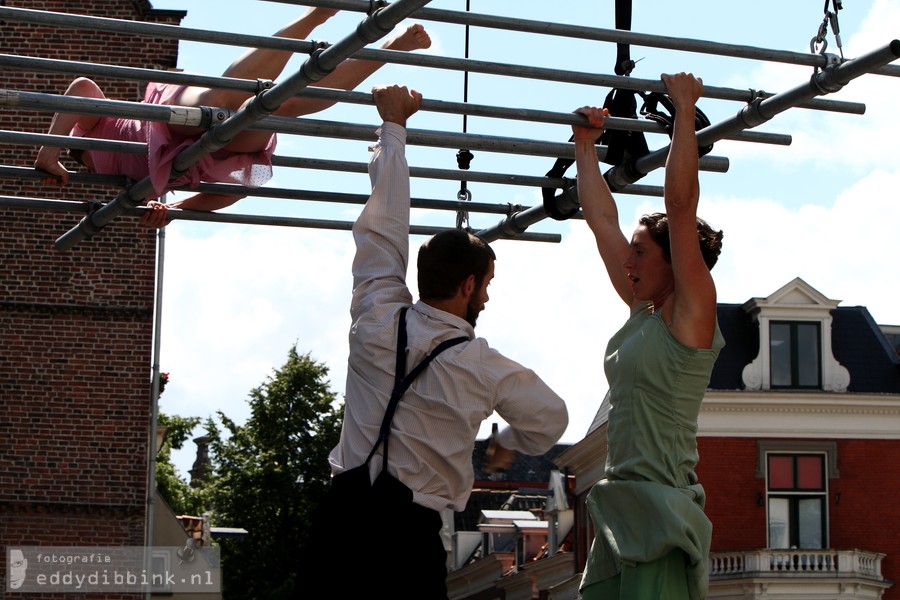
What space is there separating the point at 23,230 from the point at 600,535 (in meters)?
14.5

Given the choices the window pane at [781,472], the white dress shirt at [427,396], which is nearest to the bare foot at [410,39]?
the white dress shirt at [427,396]

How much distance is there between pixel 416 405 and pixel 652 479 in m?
0.64

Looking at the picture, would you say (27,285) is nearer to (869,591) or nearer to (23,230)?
(23,230)

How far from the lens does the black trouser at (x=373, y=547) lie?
3.66m

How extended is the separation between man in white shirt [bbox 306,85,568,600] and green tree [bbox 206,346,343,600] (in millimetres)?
31046

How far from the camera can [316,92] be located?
486 centimetres

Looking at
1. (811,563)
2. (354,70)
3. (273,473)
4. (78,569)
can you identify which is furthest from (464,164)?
(273,473)

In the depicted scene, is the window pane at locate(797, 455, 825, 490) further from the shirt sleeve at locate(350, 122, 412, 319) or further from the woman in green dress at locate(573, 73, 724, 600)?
the shirt sleeve at locate(350, 122, 412, 319)

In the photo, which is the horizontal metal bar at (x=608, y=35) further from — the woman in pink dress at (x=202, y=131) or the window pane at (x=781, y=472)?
the window pane at (x=781, y=472)

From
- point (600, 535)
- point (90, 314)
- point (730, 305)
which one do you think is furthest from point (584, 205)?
point (730, 305)

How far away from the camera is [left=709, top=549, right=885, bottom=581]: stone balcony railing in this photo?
24141 mm

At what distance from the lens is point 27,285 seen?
17281mm

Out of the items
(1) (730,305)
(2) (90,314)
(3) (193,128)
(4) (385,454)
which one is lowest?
(4) (385,454)

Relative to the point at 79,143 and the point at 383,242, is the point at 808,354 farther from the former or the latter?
the point at 383,242
